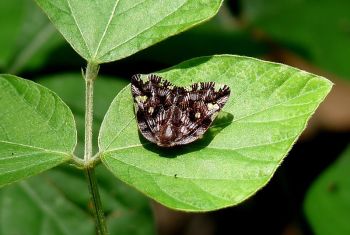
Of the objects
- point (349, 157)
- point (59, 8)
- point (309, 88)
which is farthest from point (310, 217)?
point (59, 8)

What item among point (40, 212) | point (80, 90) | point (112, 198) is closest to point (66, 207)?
point (40, 212)

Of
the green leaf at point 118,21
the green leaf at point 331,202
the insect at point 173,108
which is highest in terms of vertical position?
the green leaf at point 118,21

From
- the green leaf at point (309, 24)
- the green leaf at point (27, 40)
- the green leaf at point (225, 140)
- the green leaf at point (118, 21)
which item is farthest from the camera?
the green leaf at point (309, 24)

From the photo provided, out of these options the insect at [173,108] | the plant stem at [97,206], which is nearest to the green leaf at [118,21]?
the insect at [173,108]

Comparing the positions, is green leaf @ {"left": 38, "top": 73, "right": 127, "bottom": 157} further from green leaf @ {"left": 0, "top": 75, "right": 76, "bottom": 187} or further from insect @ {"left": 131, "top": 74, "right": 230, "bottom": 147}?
insect @ {"left": 131, "top": 74, "right": 230, "bottom": 147}

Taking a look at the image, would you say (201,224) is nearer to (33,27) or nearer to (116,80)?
(116,80)

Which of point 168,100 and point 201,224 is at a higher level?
point 168,100

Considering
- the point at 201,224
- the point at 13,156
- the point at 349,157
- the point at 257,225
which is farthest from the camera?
the point at 201,224

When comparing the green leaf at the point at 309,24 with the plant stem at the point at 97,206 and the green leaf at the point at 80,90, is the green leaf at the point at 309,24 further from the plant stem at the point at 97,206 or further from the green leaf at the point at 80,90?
the plant stem at the point at 97,206
